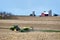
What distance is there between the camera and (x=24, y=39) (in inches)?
601

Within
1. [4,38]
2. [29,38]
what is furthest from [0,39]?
[29,38]

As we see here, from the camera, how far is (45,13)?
175 feet

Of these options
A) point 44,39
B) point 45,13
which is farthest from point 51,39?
point 45,13

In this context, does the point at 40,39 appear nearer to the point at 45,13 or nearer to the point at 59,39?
the point at 59,39

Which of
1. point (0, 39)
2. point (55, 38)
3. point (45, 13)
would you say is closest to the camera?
point (0, 39)

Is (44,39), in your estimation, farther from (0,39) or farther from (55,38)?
(0,39)

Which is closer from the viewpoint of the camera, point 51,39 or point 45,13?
point 51,39

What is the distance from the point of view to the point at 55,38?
1588cm

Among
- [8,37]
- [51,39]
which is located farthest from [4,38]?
[51,39]

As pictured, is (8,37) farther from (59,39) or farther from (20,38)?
(59,39)

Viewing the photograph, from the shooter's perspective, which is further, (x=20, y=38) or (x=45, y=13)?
(x=45, y=13)

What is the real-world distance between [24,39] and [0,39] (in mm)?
1289

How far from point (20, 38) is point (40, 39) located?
110 centimetres

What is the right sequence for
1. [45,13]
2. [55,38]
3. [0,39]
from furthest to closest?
1. [45,13]
2. [55,38]
3. [0,39]
